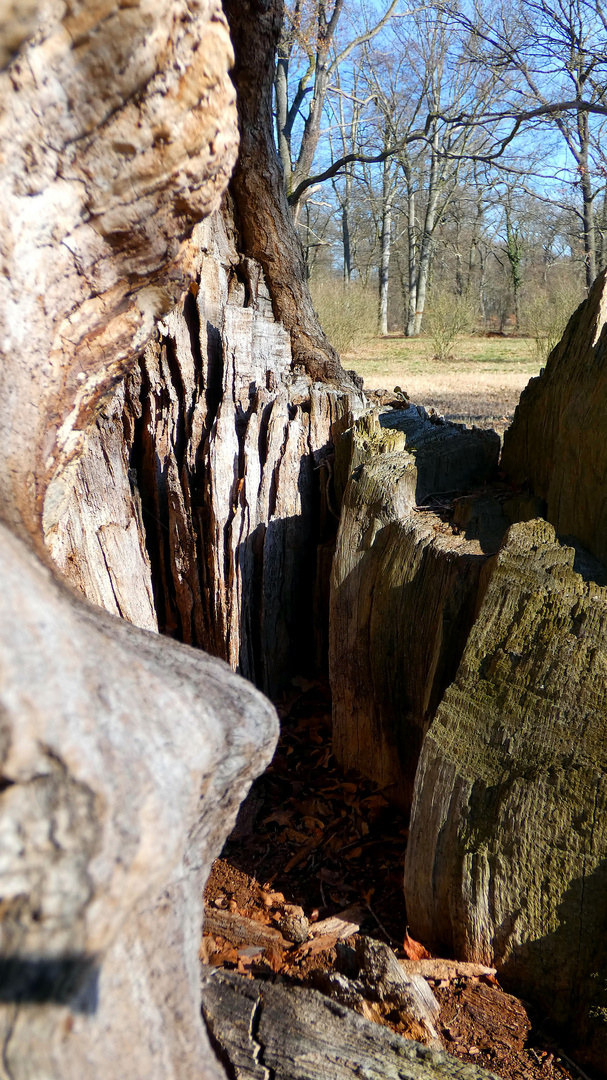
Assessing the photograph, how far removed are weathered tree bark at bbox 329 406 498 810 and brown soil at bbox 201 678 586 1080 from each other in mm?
174

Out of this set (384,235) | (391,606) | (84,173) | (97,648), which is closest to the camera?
(97,648)

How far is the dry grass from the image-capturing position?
10.4 meters

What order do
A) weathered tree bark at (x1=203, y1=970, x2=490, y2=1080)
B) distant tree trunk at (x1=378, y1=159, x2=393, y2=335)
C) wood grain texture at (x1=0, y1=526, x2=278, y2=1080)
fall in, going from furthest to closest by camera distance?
1. distant tree trunk at (x1=378, y1=159, x2=393, y2=335)
2. weathered tree bark at (x1=203, y1=970, x2=490, y2=1080)
3. wood grain texture at (x1=0, y1=526, x2=278, y2=1080)

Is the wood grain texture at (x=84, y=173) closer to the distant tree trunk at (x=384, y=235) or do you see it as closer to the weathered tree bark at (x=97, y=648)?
the weathered tree bark at (x=97, y=648)

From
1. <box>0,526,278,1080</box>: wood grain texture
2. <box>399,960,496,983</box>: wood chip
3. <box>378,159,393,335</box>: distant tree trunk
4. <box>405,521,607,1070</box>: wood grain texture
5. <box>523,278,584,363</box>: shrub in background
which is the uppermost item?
<box>378,159,393,335</box>: distant tree trunk

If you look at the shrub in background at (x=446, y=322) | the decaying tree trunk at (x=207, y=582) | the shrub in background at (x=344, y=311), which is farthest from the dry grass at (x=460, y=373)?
the decaying tree trunk at (x=207, y=582)

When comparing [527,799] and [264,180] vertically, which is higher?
[264,180]

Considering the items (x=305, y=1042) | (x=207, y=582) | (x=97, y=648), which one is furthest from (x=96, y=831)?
(x=207, y=582)

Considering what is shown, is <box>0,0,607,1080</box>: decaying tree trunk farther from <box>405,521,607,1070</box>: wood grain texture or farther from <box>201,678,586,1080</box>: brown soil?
<box>201,678,586,1080</box>: brown soil

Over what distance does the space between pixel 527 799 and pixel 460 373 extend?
1610cm

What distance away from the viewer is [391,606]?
8.93 ft

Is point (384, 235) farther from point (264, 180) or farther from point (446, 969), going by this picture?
point (446, 969)

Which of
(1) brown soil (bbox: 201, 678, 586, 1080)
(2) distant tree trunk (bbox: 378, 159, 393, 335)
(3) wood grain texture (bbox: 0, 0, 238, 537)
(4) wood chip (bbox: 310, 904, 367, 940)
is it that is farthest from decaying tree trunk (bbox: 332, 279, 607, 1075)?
(2) distant tree trunk (bbox: 378, 159, 393, 335)

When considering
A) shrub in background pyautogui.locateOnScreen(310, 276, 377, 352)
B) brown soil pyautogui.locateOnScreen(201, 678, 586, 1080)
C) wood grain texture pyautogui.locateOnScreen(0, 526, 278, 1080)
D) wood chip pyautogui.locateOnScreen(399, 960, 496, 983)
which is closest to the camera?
wood grain texture pyautogui.locateOnScreen(0, 526, 278, 1080)
